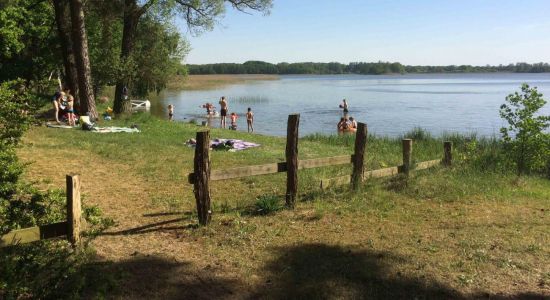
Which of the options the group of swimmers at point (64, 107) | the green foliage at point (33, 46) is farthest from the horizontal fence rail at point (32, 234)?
the green foliage at point (33, 46)

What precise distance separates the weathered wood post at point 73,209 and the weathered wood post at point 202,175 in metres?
2.03

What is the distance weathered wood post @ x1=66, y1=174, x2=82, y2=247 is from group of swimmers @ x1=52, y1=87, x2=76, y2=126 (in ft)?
45.1

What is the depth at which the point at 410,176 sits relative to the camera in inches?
410

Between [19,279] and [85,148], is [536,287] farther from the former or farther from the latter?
[85,148]

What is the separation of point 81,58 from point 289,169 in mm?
13167

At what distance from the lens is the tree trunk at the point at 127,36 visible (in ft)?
75.3

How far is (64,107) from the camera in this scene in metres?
18.9

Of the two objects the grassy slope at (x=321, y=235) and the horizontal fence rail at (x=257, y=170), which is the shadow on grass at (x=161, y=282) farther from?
the horizontal fence rail at (x=257, y=170)

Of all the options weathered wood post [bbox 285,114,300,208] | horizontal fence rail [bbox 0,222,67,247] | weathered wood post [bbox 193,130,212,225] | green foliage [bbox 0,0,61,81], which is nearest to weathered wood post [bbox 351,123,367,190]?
weathered wood post [bbox 285,114,300,208]

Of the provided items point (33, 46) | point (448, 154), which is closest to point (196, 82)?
point (33, 46)

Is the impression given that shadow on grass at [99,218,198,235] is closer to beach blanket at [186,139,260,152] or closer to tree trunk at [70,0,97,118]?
beach blanket at [186,139,260,152]

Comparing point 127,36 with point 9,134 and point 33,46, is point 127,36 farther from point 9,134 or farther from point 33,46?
point 9,134

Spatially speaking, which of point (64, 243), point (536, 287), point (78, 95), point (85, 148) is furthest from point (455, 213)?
point (78, 95)

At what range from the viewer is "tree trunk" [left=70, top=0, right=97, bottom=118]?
17594mm
